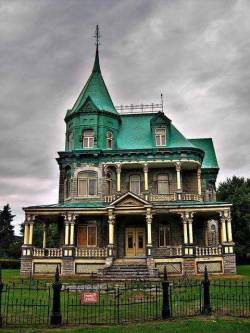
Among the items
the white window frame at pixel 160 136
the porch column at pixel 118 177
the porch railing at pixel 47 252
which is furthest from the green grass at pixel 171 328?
the white window frame at pixel 160 136

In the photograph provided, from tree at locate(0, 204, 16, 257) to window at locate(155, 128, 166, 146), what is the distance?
122ft

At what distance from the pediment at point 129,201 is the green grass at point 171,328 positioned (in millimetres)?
17742

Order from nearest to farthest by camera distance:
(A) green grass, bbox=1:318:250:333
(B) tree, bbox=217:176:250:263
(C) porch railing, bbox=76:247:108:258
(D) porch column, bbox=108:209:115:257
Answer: (A) green grass, bbox=1:318:250:333 → (D) porch column, bbox=108:209:115:257 → (C) porch railing, bbox=76:247:108:258 → (B) tree, bbox=217:176:250:263

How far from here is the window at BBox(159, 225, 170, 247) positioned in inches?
1251

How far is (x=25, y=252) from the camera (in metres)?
30.1

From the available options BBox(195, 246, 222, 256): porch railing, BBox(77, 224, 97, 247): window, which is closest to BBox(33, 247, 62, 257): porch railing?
BBox(77, 224, 97, 247): window

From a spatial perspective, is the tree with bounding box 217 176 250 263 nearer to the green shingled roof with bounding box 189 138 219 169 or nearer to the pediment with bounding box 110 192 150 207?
the green shingled roof with bounding box 189 138 219 169

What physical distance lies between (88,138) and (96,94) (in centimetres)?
448

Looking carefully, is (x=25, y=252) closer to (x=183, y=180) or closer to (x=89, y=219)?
(x=89, y=219)

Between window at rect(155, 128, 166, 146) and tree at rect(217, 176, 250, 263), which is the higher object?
window at rect(155, 128, 166, 146)

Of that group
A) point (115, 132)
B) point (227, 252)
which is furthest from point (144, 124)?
point (227, 252)

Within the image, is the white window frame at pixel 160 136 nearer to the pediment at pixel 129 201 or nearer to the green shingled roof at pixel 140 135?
the green shingled roof at pixel 140 135

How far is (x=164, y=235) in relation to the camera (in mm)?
31969

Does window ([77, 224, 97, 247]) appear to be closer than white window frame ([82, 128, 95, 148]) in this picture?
Yes
